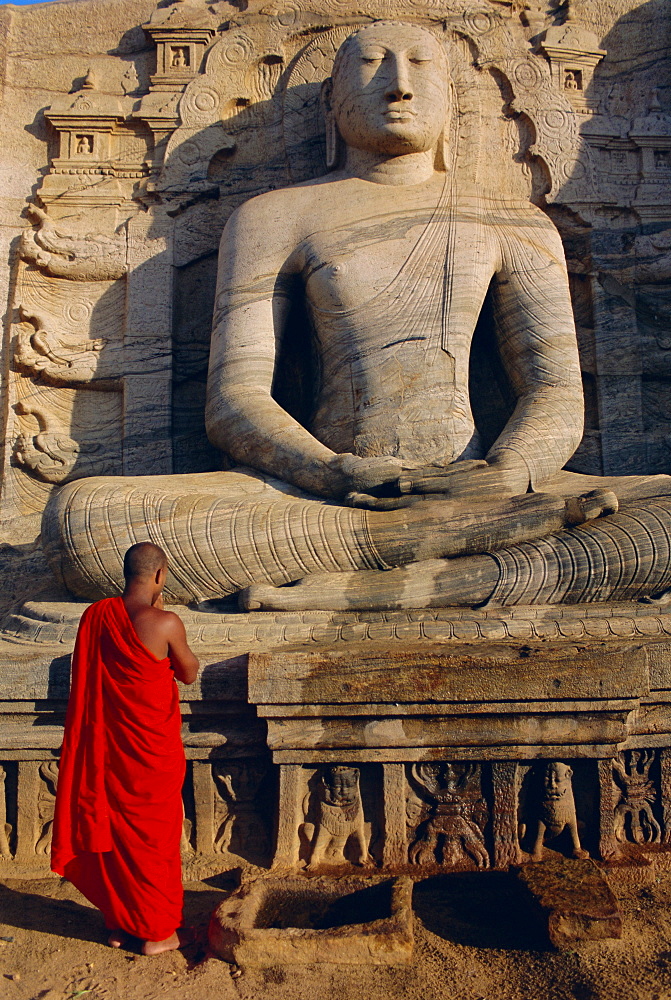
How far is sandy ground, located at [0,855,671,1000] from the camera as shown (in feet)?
10.00

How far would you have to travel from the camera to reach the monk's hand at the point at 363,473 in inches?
204

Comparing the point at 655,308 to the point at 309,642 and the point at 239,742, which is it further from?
the point at 239,742

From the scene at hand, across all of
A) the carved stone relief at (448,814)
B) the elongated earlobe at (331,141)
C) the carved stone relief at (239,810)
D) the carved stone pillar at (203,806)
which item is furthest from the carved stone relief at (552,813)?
the elongated earlobe at (331,141)

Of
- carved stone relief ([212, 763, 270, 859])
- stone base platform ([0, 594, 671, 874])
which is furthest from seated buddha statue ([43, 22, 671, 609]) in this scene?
carved stone relief ([212, 763, 270, 859])

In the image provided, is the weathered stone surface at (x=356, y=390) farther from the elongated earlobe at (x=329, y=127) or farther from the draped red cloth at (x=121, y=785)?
the draped red cloth at (x=121, y=785)

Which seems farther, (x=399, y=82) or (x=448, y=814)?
(x=399, y=82)

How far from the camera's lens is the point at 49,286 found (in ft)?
22.4

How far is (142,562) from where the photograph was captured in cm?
351

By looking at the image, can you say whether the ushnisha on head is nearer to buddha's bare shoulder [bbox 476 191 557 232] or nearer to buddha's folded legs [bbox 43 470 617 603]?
buddha's bare shoulder [bbox 476 191 557 232]

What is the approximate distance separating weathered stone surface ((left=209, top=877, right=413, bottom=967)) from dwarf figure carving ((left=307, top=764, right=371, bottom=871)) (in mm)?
376

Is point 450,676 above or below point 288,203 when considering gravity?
below

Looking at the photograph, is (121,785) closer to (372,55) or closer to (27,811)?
(27,811)

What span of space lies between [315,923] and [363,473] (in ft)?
8.19

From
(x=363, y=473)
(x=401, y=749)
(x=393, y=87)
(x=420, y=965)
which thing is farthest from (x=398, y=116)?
(x=420, y=965)
